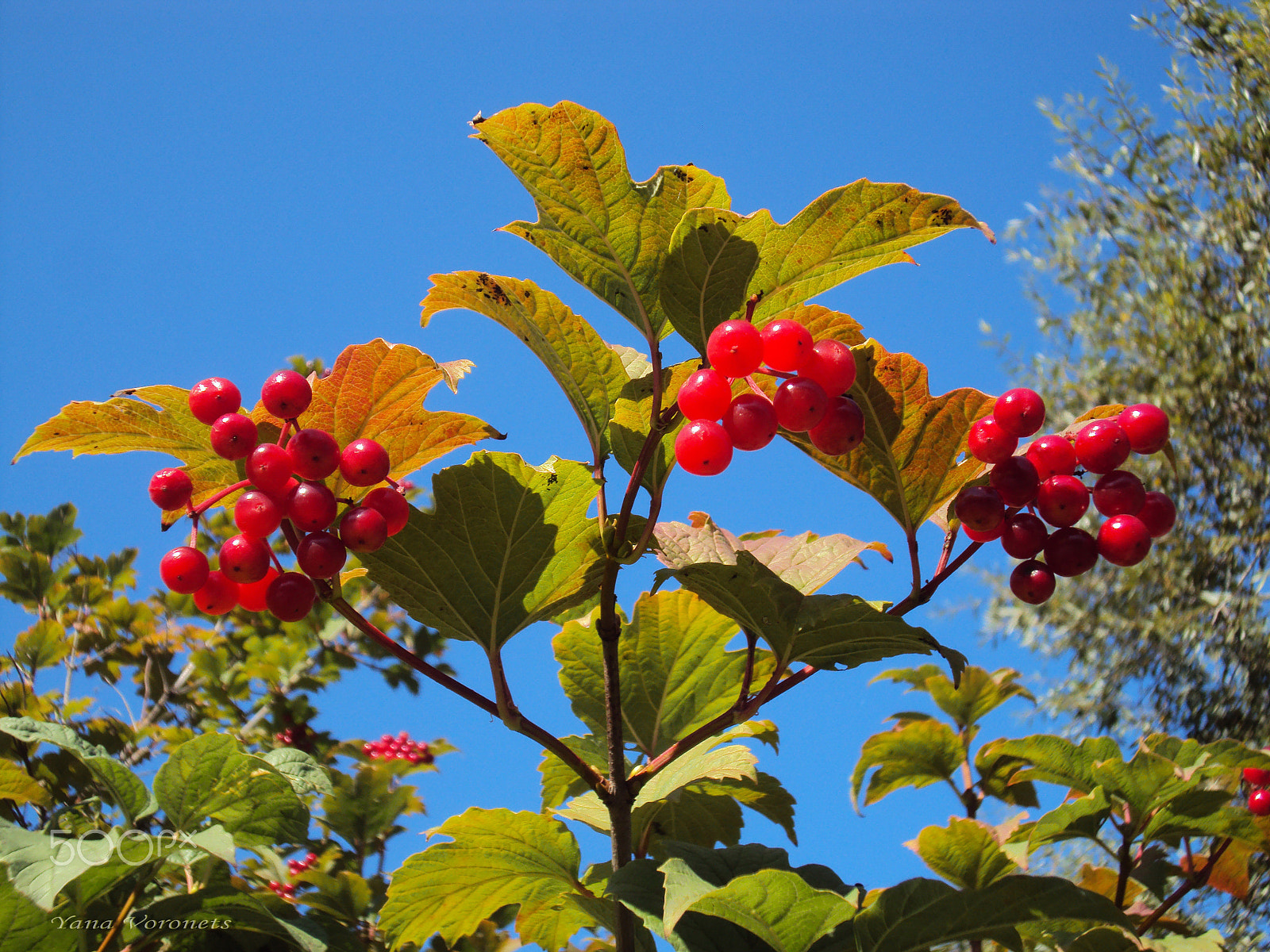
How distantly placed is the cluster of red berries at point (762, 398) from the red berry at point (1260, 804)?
4.37 ft

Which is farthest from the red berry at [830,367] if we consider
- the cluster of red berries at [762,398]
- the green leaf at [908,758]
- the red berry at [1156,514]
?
the green leaf at [908,758]

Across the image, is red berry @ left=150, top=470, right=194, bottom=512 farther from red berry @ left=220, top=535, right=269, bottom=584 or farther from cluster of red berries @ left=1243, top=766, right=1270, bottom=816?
cluster of red berries @ left=1243, top=766, right=1270, bottom=816

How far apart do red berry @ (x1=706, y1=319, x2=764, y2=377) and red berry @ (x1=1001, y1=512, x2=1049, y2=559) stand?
411 millimetres

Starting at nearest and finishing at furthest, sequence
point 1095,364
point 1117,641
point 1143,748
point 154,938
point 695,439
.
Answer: point 695,439 < point 154,938 < point 1143,748 < point 1117,641 < point 1095,364

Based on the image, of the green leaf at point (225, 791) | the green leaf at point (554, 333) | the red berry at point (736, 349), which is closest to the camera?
the red berry at point (736, 349)

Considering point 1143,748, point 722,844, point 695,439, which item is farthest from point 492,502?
point 1143,748

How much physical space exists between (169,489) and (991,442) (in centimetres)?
97

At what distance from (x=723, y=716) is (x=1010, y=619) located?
8.21 m

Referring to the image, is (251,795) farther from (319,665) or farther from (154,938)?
(319,665)

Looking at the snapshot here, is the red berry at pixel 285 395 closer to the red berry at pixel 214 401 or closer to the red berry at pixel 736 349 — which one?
the red berry at pixel 214 401

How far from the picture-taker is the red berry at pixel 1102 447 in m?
1.15

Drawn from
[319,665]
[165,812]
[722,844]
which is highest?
[319,665]

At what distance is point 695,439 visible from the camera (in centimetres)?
98

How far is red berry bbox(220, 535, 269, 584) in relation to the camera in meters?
1.06
